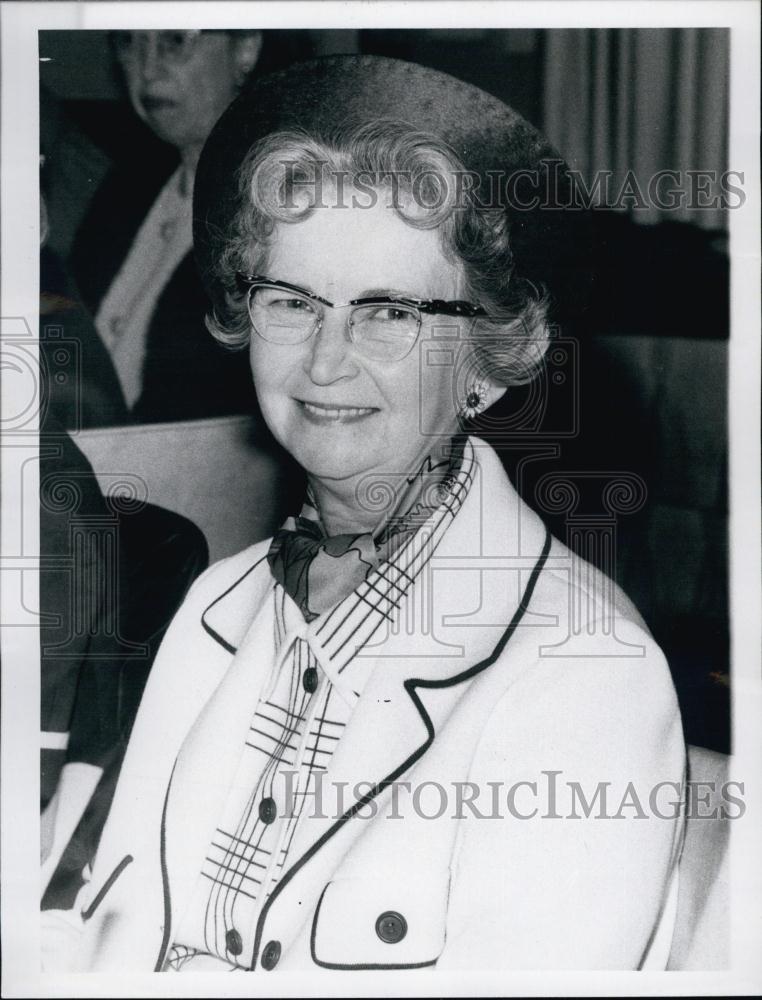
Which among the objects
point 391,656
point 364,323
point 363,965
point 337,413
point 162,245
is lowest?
point 363,965

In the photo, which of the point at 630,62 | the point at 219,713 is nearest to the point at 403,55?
the point at 630,62

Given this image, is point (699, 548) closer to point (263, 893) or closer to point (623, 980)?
point (623, 980)

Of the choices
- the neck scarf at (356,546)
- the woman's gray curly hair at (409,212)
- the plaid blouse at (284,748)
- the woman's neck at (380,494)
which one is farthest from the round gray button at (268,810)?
the woman's gray curly hair at (409,212)

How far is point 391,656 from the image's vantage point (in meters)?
1.19

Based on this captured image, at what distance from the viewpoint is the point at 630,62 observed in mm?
1247

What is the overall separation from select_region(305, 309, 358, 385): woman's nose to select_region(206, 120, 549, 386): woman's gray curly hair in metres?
0.11

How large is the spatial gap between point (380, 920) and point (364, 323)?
0.71 metres

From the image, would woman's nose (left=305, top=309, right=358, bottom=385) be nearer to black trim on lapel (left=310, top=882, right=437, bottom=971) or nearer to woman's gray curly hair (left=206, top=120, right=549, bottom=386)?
woman's gray curly hair (left=206, top=120, right=549, bottom=386)

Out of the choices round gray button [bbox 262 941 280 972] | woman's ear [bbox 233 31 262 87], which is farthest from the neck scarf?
woman's ear [bbox 233 31 262 87]

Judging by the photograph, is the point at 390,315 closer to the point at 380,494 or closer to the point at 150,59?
the point at 380,494

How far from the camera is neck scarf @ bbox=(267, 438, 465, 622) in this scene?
47.2 inches

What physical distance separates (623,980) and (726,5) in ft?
4.04

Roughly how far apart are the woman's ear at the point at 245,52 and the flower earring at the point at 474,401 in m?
0.48

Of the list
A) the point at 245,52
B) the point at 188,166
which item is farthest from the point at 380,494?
the point at 245,52
